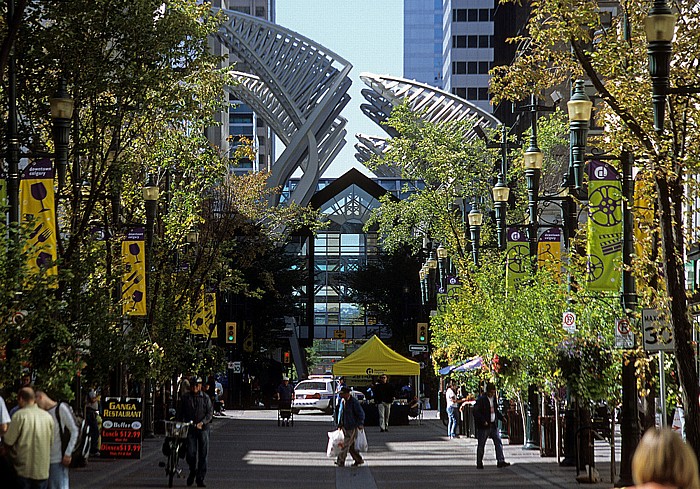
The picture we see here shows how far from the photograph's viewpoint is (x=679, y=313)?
15.6m

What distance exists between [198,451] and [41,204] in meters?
4.70

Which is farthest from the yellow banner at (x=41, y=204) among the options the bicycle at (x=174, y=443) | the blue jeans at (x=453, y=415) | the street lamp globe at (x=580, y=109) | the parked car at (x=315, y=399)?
the parked car at (x=315, y=399)

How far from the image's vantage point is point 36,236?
20.9 m

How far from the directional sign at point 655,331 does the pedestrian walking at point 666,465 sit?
11563mm

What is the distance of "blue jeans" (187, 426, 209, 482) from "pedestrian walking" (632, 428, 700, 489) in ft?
54.0

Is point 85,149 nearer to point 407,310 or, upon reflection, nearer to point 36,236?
point 36,236

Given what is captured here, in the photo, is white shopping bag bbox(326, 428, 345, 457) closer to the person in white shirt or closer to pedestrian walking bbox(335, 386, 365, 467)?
pedestrian walking bbox(335, 386, 365, 467)

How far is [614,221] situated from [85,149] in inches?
415

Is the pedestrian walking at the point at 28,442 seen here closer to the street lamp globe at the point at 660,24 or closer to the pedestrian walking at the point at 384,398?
the street lamp globe at the point at 660,24

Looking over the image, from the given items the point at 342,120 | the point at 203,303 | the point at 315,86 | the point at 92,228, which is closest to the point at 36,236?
the point at 92,228

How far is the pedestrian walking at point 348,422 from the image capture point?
26.3 metres

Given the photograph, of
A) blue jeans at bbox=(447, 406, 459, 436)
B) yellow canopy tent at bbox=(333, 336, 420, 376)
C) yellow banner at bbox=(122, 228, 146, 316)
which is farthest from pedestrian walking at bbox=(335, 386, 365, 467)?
yellow canopy tent at bbox=(333, 336, 420, 376)

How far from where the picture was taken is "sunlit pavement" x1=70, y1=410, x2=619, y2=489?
22094 millimetres

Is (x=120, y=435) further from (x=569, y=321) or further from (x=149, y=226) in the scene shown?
(x=569, y=321)
